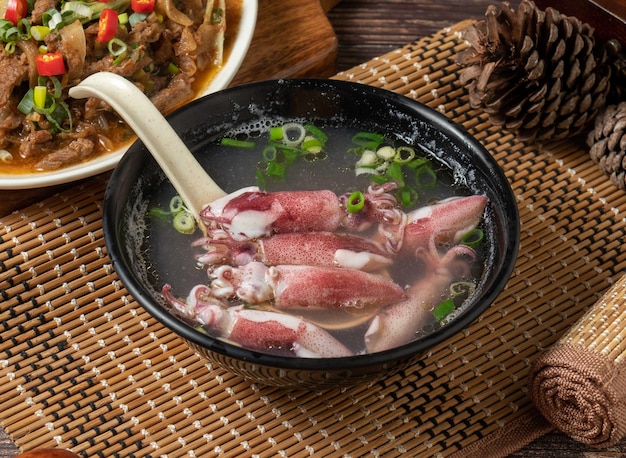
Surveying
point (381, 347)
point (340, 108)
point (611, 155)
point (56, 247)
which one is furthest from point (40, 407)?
point (611, 155)

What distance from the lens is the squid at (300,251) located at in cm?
190

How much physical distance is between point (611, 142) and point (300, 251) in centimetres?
107

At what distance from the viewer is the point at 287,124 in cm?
221

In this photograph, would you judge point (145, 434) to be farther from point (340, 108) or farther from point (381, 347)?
point (340, 108)

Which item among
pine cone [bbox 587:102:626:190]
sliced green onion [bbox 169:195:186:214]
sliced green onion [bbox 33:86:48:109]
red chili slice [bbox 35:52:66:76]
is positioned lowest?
sliced green onion [bbox 33:86:48:109]

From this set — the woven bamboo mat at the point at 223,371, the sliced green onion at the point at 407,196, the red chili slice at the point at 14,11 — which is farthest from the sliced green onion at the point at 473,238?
the red chili slice at the point at 14,11

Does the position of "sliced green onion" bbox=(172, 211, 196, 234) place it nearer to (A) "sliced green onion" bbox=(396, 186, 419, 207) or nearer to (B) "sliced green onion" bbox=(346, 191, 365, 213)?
(B) "sliced green onion" bbox=(346, 191, 365, 213)

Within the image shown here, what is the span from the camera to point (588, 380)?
1.87m

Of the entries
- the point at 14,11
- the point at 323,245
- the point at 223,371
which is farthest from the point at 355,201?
the point at 14,11

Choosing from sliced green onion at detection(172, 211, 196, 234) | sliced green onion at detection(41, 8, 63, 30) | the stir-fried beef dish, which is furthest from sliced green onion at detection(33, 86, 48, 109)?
sliced green onion at detection(172, 211, 196, 234)

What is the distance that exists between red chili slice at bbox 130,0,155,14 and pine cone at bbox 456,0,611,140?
996 millimetres

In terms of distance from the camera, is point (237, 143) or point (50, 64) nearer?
point (237, 143)

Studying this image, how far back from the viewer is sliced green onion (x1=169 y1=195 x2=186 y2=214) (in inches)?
80.6

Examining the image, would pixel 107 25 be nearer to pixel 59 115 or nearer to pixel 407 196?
pixel 59 115
